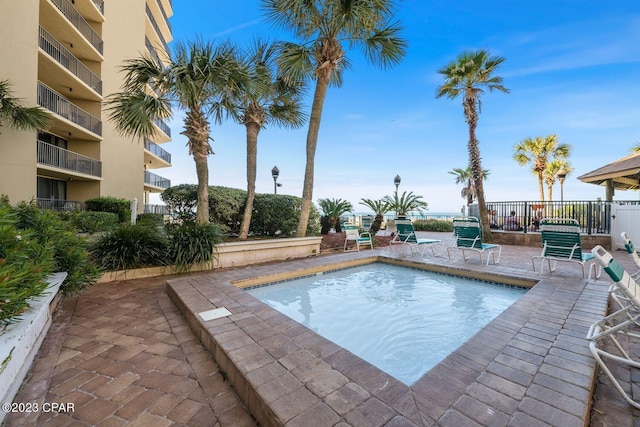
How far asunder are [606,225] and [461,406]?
1249 centimetres

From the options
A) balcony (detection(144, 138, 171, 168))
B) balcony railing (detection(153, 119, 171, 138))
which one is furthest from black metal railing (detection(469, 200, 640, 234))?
balcony railing (detection(153, 119, 171, 138))

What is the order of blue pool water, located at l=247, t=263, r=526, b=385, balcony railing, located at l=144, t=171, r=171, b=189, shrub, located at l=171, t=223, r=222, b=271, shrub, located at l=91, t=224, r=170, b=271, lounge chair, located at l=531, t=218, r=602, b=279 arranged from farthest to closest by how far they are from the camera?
balcony railing, located at l=144, t=171, r=171, b=189, shrub, located at l=171, t=223, r=222, b=271, shrub, located at l=91, t=224, r=170, b=271, lounge chair, located at l=531, t=218, r=602, b=279, blue pool water, located at l=247, t=263, r=526, b=385

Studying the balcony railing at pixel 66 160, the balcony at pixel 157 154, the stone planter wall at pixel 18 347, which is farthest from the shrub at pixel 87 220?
the balcony at pixel 157 154

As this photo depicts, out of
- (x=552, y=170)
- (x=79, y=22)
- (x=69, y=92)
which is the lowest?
(x=552, y=170)

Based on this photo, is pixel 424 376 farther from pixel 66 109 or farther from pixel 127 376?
pixel 66 109

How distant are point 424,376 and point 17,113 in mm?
14296

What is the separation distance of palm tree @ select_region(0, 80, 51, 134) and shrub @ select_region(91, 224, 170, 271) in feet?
26.5

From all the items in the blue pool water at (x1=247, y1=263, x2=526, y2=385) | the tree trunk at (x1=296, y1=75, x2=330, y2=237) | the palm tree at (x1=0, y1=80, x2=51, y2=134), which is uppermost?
the palm tree at (x1=0, y1=80, x2=51, y2=134)

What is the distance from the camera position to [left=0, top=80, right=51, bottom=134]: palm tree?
8719mm

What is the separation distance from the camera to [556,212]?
10.8 meters

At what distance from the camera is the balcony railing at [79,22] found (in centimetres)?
1217

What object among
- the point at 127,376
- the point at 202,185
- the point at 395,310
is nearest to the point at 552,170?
the point at 395,310

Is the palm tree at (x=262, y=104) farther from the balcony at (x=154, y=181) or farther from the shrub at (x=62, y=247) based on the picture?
the balcony at (x=154, y=181)

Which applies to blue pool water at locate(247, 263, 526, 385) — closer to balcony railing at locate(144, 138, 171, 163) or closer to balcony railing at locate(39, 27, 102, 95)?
balcony railing at locate(39, 27, 102, 95)
